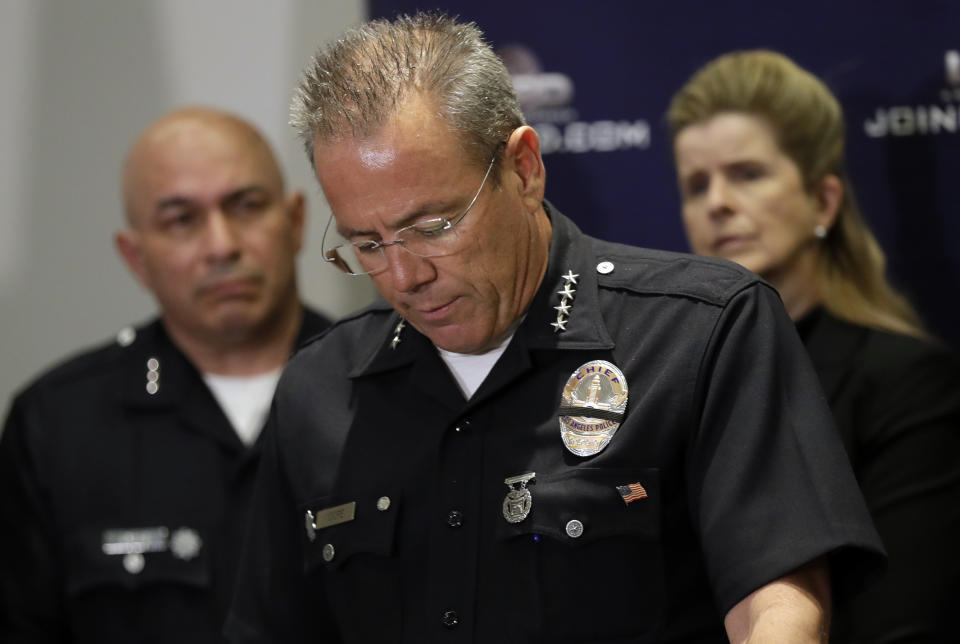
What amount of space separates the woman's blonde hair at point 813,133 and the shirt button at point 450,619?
1.27 meters

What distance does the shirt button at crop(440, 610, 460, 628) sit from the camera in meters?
1.72

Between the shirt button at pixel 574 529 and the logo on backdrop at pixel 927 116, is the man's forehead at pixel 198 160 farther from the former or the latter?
the shirt button at pixel 574 529

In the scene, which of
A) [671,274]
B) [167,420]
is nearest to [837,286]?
[671,274]

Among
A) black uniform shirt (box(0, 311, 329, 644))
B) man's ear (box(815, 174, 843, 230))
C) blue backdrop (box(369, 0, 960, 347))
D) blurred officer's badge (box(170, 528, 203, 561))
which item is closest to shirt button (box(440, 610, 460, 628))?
black uniform shirt (box(0, 311, 329, 644))

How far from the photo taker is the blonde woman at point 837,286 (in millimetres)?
2381

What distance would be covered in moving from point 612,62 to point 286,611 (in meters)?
1.56

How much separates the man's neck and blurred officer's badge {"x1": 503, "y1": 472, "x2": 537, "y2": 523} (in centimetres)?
138

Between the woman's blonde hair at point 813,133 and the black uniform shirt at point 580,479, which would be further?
the woman's blonde hair at point 813,133

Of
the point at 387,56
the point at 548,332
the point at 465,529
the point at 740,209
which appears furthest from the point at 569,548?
the point at 740,209

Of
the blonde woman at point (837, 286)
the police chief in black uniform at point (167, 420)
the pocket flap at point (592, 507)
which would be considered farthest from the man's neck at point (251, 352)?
the pocket flap at point (592, 507)

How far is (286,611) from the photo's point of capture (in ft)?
6.43

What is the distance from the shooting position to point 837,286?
2732 millimetres

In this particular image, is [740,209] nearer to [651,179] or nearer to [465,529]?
[651,179]

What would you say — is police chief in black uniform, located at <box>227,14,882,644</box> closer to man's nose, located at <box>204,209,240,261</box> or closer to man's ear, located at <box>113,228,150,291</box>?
man's nose, located at <box>204,209,240,261</box>
